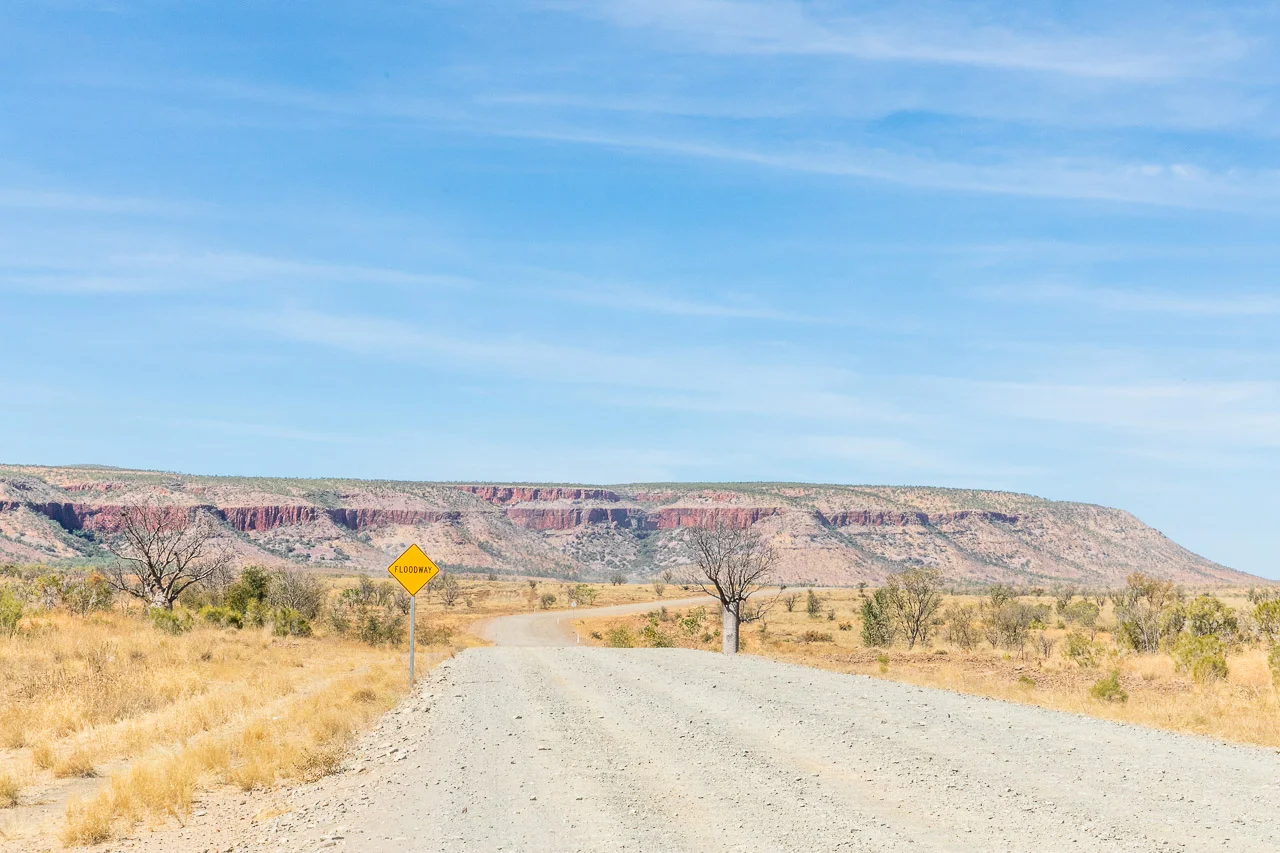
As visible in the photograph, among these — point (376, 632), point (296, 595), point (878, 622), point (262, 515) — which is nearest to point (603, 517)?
point (262, 515)

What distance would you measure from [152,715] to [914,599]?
36.0m

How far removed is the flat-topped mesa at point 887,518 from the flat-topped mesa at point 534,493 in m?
41.2

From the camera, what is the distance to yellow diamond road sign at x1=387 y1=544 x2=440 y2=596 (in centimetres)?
2342

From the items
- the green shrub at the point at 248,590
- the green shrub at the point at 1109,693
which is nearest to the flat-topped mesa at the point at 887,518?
the green shrub at the point at 248,590

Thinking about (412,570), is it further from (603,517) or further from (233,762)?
(603,517)

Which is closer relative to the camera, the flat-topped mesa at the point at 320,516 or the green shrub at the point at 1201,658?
the green shrub at the point at 1201,658

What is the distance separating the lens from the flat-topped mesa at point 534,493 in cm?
18262

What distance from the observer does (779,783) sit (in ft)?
37.0

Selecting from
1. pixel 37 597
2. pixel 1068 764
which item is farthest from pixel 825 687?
pixel 37 597

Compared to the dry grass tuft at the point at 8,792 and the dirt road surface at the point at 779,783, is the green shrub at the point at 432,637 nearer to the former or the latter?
the dirt road surface at the point at 779,783

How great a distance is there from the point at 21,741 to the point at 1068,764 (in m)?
15.5

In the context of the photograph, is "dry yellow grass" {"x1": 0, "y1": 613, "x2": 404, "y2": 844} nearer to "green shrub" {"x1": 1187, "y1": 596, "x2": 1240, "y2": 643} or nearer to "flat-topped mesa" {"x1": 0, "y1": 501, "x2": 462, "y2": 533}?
"green shrub" {"x1": 1187, "y1": 596, "x2": 1240, "y2": 643}

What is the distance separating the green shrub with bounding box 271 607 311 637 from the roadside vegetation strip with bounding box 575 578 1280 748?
1337 centimetres

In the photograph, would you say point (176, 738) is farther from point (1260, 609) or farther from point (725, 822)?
point (1260, 609)
